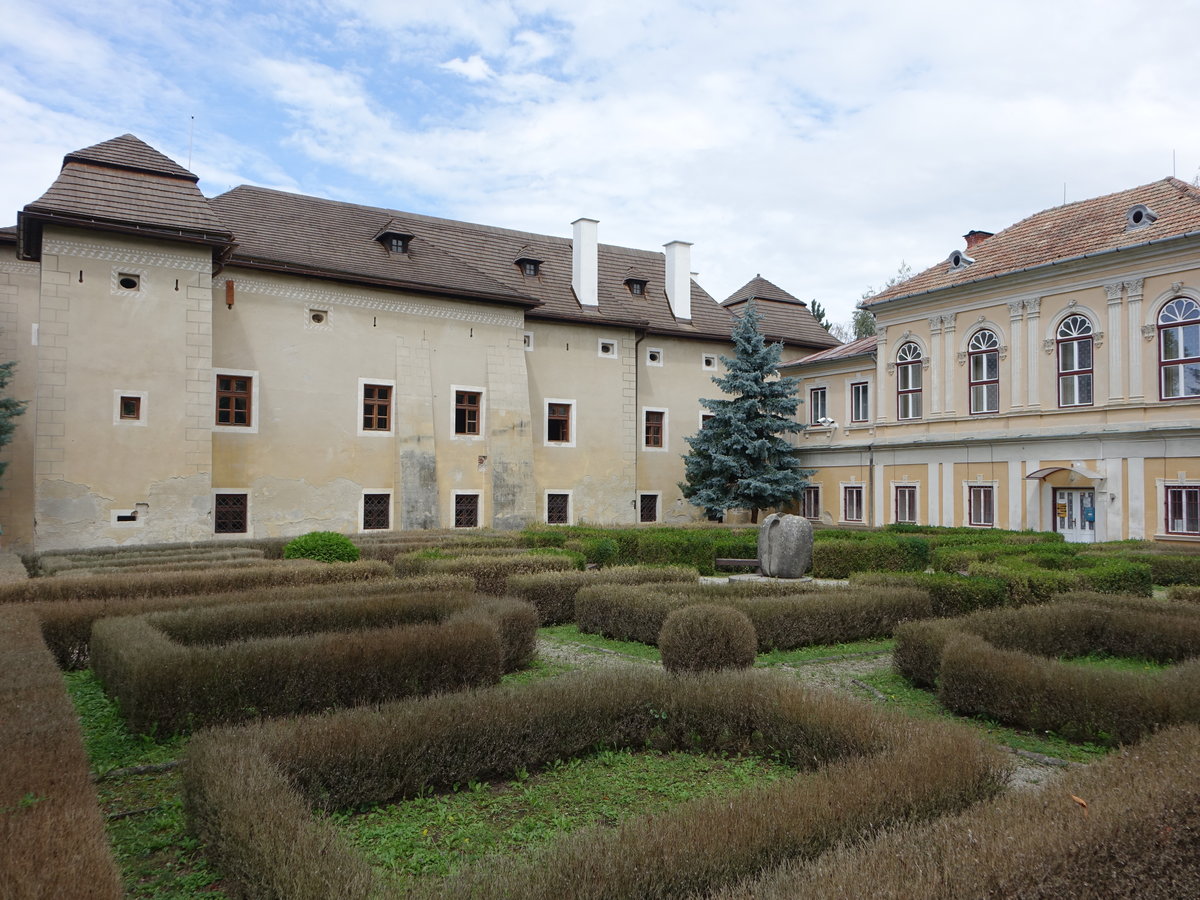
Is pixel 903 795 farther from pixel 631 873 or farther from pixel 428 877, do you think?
pixel 428 877

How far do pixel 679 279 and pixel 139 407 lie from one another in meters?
20.6

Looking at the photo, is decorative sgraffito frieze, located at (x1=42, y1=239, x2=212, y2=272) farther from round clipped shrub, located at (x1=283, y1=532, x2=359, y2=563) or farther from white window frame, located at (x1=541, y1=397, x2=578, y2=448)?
white window frame, located at (x1=541, y1=397, x2=578, y2=448)

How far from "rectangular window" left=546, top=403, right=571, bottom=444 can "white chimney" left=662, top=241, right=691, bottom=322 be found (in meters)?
6.89

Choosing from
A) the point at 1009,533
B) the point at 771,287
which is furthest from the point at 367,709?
the point at 771,287

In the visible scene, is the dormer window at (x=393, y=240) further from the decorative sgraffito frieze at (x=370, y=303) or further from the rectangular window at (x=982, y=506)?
the rectangular window at (x=982, y=506)

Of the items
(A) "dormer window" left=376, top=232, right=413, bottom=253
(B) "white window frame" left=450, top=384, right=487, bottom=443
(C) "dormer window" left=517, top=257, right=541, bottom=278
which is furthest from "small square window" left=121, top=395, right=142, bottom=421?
(C) "dormer window" left=517, top=257, right=541, bottom=278

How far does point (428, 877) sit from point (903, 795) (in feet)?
7.84

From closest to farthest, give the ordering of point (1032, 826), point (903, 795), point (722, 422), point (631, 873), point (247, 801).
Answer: point (631, 873)
point (1032, 826)
point (247, 801)
point (903, 795)
point (722, 422)

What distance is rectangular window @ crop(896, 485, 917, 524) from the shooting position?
28.5 metres

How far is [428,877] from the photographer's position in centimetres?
406

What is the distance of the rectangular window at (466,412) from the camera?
27875 mm

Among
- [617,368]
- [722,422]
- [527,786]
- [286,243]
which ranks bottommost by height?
[527,786]

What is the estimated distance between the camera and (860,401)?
3200 cm

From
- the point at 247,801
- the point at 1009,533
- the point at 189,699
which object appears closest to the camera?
the point at 247,801
